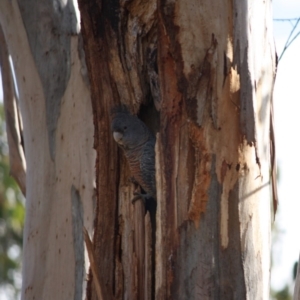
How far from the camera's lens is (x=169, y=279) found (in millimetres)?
1961

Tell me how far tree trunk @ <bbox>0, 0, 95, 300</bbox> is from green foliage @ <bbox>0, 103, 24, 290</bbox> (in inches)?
142

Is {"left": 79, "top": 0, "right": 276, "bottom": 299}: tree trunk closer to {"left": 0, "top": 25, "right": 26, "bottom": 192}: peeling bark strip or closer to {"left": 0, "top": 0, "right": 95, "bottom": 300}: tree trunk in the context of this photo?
{"left": 0, "top": 0, "right": 95, "bottom": 300}: tree trunk

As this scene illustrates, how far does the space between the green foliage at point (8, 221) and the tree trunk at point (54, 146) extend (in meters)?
3.60

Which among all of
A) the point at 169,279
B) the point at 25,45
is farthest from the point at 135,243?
the point at 25,45

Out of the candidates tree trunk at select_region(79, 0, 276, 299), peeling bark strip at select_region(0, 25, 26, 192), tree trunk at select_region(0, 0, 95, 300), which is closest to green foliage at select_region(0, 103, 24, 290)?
peeling bark strip at select_region(0, 25, 26, 192)

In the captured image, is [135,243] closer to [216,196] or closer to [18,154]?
[216,196]

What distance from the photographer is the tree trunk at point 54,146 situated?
111 inches

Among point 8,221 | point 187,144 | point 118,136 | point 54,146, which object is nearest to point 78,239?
point 54,146

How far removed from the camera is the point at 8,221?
22.0 ft

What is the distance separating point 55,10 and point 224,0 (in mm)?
1193

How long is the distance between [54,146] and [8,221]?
4016mm

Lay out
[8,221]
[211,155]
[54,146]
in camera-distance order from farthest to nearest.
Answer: [8,221] < [54,146] < [211,155]

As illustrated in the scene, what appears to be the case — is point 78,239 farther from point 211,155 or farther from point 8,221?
point 8,221

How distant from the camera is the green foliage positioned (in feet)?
21.7
